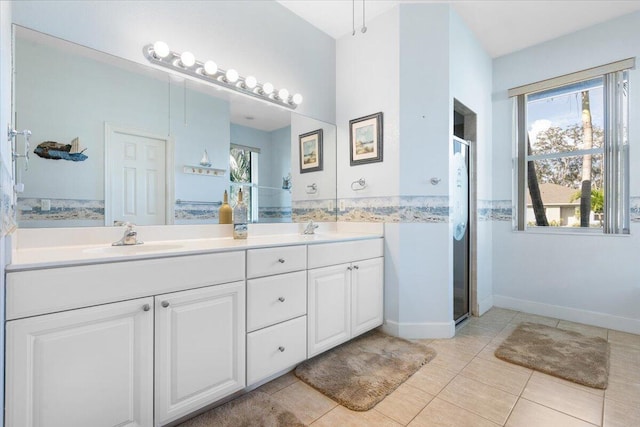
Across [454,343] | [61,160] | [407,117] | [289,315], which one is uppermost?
[407,117]

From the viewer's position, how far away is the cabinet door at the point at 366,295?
7.24 ft

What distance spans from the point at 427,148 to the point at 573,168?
5.33 feet

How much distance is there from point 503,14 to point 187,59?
258 centimetres

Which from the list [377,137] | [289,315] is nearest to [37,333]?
[289,315]

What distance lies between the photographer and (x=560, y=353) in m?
2.13

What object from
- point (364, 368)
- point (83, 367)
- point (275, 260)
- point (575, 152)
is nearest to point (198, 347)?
point (83, 367)

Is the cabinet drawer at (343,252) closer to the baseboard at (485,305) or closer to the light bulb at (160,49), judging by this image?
the baseboard at (485,305)

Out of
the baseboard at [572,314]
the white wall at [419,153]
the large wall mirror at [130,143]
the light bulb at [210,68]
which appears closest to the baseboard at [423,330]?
the white wall at [419,153]

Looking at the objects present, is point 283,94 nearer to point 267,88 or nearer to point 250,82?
point 267,88

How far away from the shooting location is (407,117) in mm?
2414

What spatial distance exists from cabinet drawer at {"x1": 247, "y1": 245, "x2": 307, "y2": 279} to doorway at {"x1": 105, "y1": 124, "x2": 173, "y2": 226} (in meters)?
0.64

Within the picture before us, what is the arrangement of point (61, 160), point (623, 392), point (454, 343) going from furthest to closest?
point (454, 343) → point (623, 392) → point (61, 160)

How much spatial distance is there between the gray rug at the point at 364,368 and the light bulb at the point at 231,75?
1963 mm

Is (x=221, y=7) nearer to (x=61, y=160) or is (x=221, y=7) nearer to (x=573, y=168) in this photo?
(x=61, y=160)
